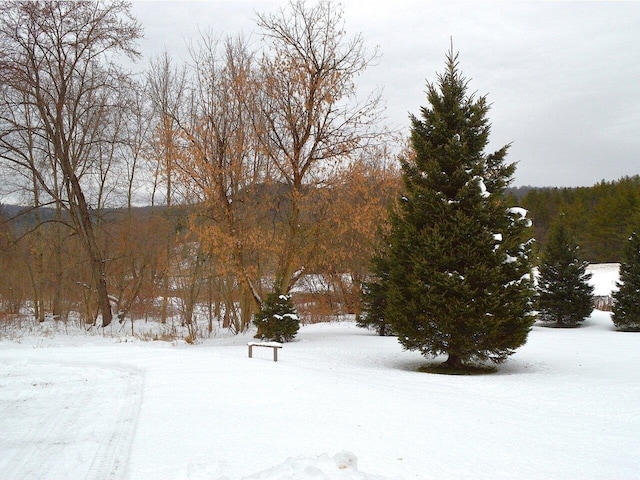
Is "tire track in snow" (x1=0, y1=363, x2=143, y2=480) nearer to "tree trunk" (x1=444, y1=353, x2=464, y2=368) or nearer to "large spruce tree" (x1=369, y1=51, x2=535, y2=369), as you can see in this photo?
"large spruce tree" (x1=369, y1=51, x2=535, y2=369)

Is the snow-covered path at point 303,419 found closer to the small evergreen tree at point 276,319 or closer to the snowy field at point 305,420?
the snowy field at point 305,420

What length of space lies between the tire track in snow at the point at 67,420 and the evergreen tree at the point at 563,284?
2088cm

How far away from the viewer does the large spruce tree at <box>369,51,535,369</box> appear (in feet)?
34.0

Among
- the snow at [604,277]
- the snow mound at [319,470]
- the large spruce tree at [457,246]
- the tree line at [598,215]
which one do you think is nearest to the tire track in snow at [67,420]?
the snow mound at [319,470]

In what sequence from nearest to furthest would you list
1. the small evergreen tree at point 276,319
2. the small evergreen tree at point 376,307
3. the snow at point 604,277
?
the small evergreen tree at point 276,319, the small evergreen tree at point 376,307, the snow at point 604,277

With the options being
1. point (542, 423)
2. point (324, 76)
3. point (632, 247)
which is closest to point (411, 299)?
point (542, 423)

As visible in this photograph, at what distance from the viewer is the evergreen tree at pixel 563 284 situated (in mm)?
23453

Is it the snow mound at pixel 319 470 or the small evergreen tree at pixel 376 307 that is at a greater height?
the small evergreen tree at pixel 376 307

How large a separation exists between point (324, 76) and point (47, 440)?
43.5 ft

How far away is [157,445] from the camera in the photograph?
5.34 metres

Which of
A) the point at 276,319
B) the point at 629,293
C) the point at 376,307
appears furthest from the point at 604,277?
the point at 276,319

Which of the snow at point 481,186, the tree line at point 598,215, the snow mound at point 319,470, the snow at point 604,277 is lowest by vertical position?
the snow mound at point 319,470

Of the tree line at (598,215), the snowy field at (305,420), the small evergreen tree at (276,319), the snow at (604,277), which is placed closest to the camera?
the snowy field at (305,420)

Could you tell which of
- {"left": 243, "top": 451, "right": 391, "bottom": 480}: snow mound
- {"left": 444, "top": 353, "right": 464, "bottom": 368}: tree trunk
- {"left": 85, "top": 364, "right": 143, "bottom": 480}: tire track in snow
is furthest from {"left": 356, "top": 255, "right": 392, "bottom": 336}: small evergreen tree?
{"left": 243, "top": 451, "right": 391, "bottom": 480}: snow mound
